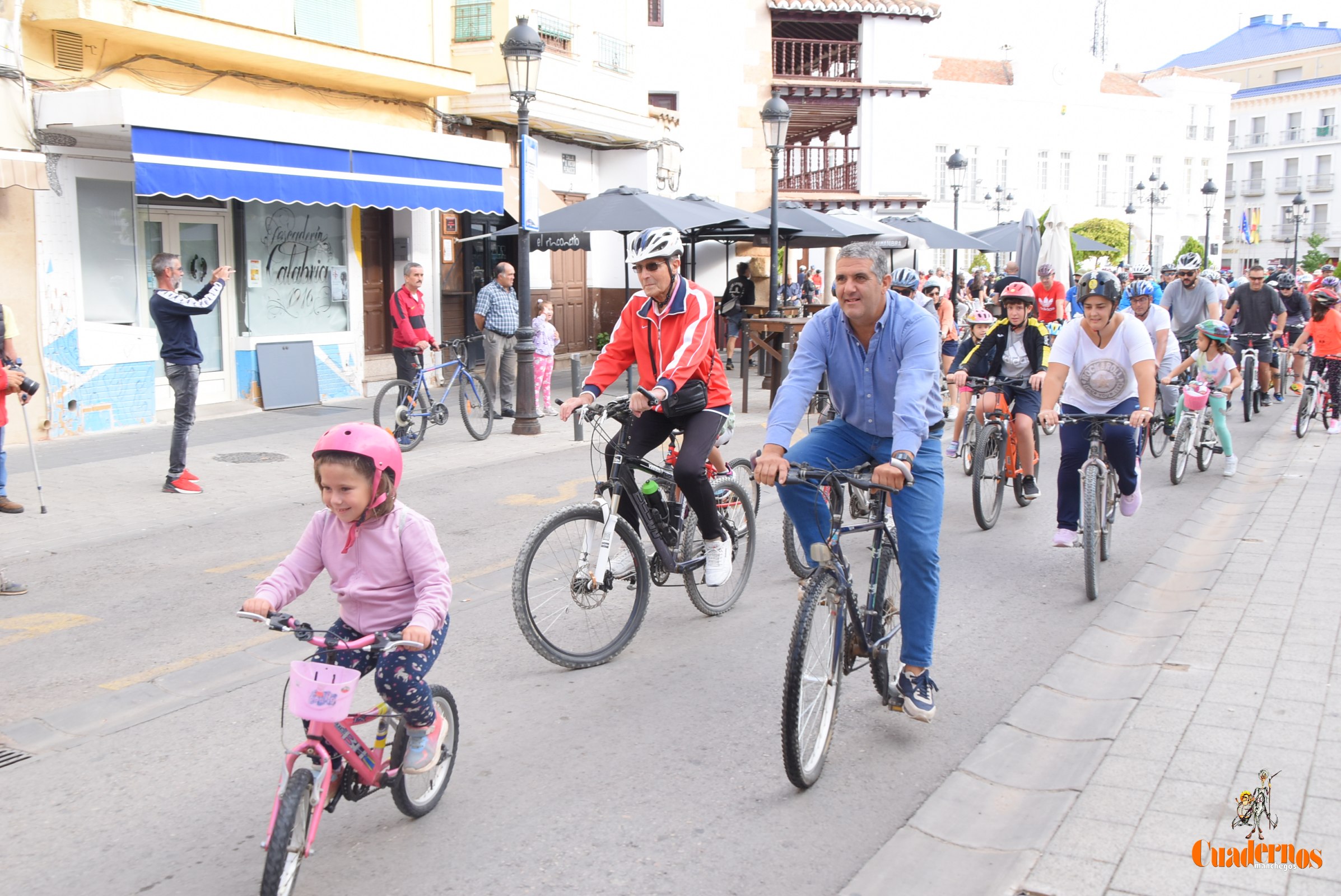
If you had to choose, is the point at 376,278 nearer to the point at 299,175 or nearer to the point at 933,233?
the point at 299,175

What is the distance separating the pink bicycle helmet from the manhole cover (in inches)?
325

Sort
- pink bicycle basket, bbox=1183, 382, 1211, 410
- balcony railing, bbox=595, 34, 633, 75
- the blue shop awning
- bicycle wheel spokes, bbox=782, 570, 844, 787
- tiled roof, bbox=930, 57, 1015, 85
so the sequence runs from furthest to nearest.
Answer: tiled roof, bbox=930, 57, 1015, 85
balcony railing, bbox=595, 34, 633, 75
the blue shop awning
pink bicycle basket, bbox=1183, 382, 1211, 410
bicycle wheel spokes, bbox=782, 570, 844, 787

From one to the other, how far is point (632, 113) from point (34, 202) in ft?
38.7

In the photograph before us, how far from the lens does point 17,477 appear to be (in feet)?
33.1

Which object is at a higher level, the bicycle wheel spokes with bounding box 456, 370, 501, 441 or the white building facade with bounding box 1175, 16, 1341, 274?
the white building facade with bounding box 1175, 16, 1341, 274

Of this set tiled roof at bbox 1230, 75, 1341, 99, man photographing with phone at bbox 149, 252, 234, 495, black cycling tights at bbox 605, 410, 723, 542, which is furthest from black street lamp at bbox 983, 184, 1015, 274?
black cycling tights at bbox 605, 410, 723, 542

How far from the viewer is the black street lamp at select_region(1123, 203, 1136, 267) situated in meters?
52.9

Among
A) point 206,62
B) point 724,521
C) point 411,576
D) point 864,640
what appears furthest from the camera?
point 206,62

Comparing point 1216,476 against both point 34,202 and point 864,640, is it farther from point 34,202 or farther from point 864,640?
point 34,202

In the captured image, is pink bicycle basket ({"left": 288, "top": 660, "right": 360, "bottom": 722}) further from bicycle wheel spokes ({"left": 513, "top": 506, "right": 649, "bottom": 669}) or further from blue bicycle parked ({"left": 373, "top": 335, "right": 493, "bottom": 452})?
blue bicycle parked ({"left": 373, "top": 335, "right": 493, "bottom": 452})

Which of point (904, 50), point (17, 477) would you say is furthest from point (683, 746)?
point (904, 50)

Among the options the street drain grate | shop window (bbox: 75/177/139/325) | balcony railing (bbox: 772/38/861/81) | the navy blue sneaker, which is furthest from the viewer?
balcony railing (bbox: 772/38/861/81)

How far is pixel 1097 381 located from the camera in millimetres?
6961

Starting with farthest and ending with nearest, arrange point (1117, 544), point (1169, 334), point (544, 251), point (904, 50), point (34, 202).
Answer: point (904, 50), point (544, 251), point (34, 202), point (1169, 334), point (1117, 544)
